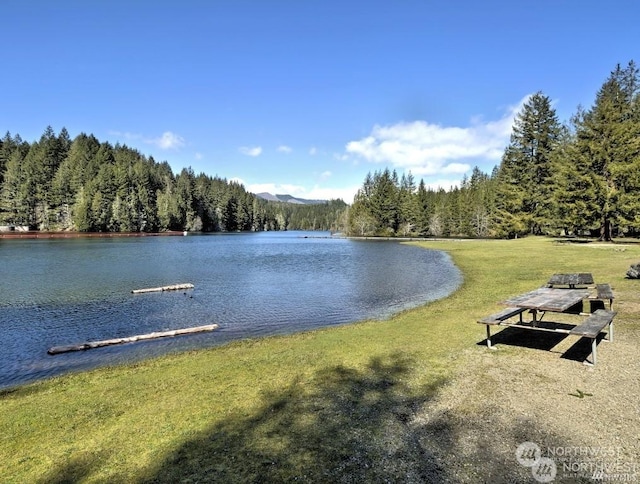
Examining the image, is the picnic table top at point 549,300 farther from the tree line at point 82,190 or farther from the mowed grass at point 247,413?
the tree line at point 82,190

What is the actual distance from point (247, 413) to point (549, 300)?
33.1 feet

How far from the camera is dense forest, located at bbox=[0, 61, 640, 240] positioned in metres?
44.8

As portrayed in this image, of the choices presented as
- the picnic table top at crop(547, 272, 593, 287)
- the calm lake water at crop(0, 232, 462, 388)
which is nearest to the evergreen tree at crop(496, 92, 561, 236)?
the calm lake water at crop(0, 232, 462, 388)

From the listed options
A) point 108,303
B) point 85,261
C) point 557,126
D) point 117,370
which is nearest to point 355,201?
point 557,126

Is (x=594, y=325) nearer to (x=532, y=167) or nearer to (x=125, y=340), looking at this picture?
(x=125, y=340)

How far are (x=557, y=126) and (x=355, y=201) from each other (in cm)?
8884

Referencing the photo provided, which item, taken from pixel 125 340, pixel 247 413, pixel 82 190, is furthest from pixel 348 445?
pixel 82 190

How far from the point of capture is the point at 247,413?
7.99 metres

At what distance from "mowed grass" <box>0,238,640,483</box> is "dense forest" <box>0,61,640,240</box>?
1568 inches

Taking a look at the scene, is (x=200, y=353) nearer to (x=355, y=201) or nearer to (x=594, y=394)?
(x=594, y=394)

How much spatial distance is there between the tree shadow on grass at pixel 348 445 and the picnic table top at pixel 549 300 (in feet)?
15.9

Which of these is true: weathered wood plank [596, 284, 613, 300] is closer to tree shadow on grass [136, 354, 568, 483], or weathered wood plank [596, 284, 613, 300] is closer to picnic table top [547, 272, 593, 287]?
picnic table top [547, 272, 593, 287]

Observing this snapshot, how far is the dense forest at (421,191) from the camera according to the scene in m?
44.8

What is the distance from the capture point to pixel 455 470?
5.68 meters
